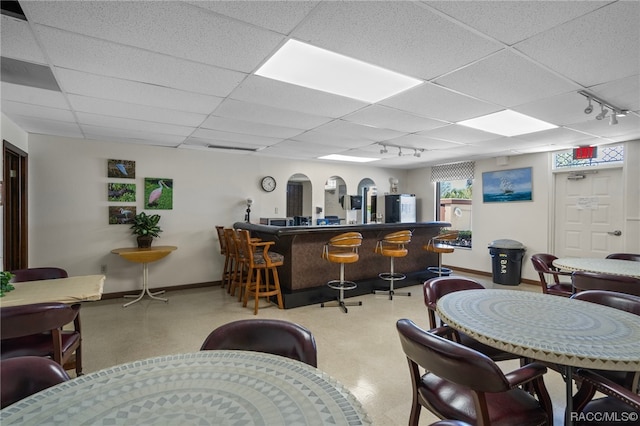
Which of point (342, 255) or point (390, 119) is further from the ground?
point (390, 119)

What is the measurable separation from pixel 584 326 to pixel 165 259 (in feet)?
17.6

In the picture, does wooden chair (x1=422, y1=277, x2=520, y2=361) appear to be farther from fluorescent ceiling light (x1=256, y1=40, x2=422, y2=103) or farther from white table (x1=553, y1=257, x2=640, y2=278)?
fluorescent ceiling light (x1=256, y1=40, x2=422, y2=103)

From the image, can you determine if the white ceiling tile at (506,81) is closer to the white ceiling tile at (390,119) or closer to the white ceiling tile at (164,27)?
the white ceiling tile at (390,119)

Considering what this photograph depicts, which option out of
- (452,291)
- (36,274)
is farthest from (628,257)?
(36,274)

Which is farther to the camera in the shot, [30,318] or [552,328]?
[30,318]

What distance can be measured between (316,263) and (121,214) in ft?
10.5

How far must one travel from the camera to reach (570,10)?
1625 mm

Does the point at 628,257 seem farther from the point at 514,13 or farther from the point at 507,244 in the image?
the point at 514,13

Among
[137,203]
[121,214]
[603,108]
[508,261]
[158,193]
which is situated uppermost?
[603,108]

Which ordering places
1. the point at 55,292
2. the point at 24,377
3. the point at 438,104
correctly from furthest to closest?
the point at 438,104
the point at 55,292
the point at 24,377

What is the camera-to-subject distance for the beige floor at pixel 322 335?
2.33m

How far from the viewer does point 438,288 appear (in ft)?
7.35

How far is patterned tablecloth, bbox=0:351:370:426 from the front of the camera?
87 centimetres

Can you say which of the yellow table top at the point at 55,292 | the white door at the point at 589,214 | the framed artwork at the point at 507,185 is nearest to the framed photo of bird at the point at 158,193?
the yellow table top at the point at 55,292
